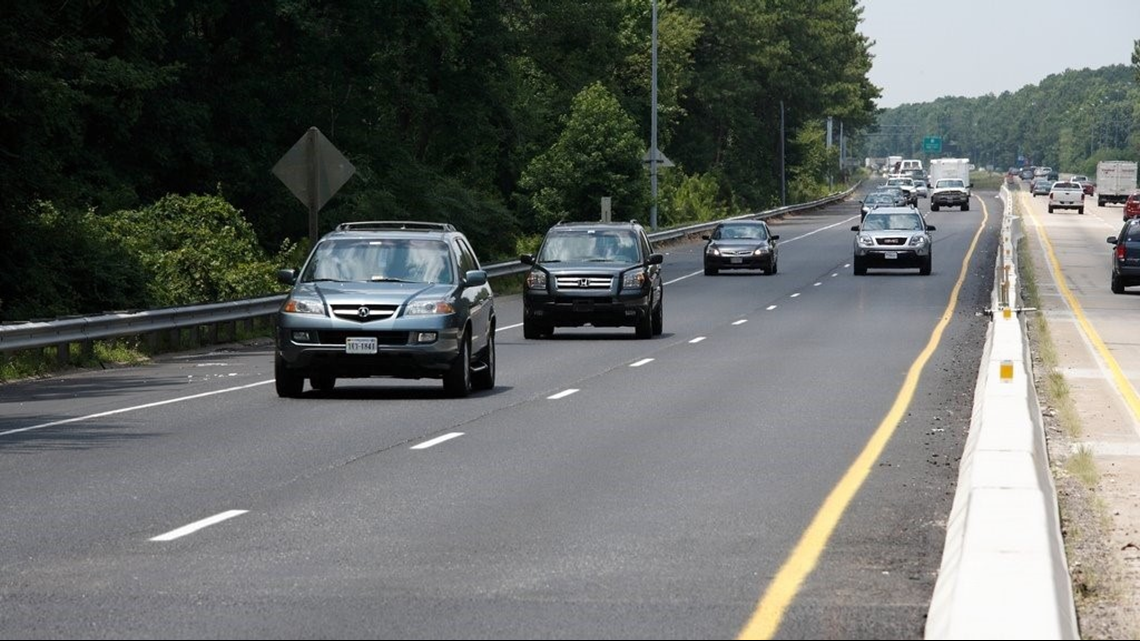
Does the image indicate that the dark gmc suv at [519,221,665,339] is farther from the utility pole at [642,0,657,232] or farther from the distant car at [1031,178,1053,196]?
the distant car at [1031,178,1053,196]

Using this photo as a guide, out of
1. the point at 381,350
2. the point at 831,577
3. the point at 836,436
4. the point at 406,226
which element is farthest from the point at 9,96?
the point at 831,577

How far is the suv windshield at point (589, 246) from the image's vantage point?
33.3 meters

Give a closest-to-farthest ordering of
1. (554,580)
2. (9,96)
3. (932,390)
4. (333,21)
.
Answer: (554,580) → (932,390) → (9,96) → (333,21)

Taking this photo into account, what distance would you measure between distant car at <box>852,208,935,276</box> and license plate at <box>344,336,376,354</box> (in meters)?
36.3

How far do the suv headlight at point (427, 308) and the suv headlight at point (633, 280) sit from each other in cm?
1135

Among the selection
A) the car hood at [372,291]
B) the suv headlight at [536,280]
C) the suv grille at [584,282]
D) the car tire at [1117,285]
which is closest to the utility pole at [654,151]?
the car tire at [1117,285]

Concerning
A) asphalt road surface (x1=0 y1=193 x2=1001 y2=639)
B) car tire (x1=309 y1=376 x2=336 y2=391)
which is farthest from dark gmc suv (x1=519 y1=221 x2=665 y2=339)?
car tire (x1=309 y1=376 x2=336 y2=391)

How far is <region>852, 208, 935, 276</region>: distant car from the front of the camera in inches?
2191

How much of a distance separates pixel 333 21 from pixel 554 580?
147ft

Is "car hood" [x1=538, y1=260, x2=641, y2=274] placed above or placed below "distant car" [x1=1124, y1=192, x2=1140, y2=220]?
above

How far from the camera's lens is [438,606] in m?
8.98

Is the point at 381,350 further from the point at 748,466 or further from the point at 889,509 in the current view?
the point at 889,509

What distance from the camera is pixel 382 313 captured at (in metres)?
20.9

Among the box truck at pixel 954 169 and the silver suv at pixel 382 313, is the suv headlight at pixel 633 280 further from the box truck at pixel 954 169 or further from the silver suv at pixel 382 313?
the box truck at pixel 954 169
